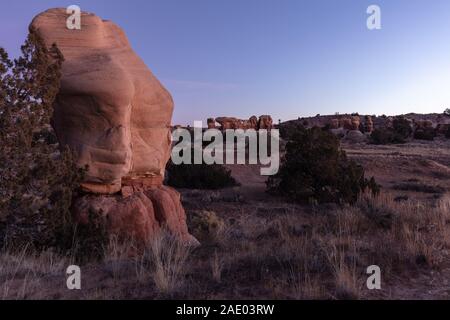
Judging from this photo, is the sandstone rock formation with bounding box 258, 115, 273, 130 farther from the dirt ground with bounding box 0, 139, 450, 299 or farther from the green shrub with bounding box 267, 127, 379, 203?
the dirt ground with bounding box 0, 139, 450, 299

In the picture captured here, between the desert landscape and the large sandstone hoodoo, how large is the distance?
0.02 meters

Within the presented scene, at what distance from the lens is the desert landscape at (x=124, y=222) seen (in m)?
5.01

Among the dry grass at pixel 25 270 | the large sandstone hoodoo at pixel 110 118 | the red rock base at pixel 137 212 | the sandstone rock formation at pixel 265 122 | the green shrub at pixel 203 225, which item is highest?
the sandstone rock formation at pixel 265 122

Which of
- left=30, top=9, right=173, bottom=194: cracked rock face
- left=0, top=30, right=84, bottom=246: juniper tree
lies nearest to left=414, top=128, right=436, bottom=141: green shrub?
left=30, top=9, right=173, bottom=194: cracked rock face

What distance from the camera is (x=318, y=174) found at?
51.3 ft

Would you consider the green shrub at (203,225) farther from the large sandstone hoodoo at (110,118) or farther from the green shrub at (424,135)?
the green shrub at (424,135)

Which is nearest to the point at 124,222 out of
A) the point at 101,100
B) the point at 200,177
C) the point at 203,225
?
the point at 101,100

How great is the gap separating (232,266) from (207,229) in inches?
215

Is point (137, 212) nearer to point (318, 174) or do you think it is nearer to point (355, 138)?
point (318, 174)

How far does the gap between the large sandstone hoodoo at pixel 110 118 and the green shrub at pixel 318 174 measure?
7.21 m

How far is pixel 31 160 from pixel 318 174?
10.8 metres

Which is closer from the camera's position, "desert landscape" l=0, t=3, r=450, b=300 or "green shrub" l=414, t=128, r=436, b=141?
"desert landscape" l=0, t=3, r=450, b=300

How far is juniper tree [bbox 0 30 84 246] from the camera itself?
6.75m

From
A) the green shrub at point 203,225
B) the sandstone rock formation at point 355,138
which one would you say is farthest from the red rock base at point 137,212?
the sandstone rock formation at point 355,138
